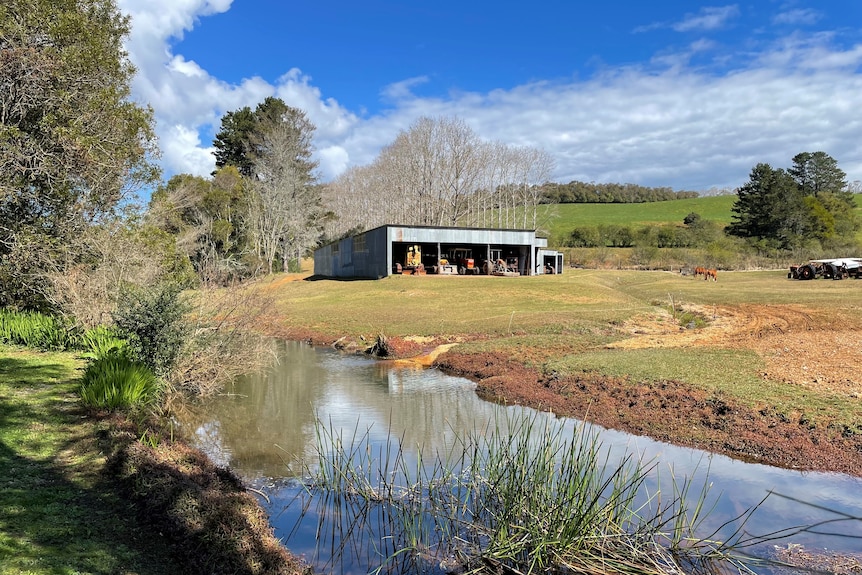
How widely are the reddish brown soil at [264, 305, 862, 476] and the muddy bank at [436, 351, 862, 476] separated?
14 millimetres

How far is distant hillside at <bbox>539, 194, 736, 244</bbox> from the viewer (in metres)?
85.0

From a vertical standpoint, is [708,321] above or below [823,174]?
below

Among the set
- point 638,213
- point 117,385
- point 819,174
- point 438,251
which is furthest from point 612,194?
point 117,385

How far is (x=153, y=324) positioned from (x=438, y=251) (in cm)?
2968

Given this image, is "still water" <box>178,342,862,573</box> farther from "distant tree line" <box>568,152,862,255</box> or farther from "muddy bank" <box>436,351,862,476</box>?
"distant tree line" <box>568,152,862,255</box>

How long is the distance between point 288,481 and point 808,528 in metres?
6.24

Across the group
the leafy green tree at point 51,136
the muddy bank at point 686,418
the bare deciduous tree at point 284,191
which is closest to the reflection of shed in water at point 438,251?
the bare deciduous tree at point 284,191

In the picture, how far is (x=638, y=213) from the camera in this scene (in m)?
93.3

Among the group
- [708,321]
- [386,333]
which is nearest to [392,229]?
[386,333]

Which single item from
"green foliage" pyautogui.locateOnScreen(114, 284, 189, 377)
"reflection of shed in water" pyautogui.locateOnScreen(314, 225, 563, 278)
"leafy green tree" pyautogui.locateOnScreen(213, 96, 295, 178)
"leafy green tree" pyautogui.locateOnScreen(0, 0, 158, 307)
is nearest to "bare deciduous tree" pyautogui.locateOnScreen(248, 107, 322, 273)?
"leafy green tree" pyautogui.locateOnScreen(213, 96, 295, 178)

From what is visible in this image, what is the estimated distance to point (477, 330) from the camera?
20672mm

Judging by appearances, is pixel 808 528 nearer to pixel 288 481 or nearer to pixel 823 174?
pixel 288 481

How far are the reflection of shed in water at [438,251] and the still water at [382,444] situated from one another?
73.5 feet

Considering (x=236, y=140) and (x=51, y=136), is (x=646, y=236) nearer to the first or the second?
(x=236, y=140)
